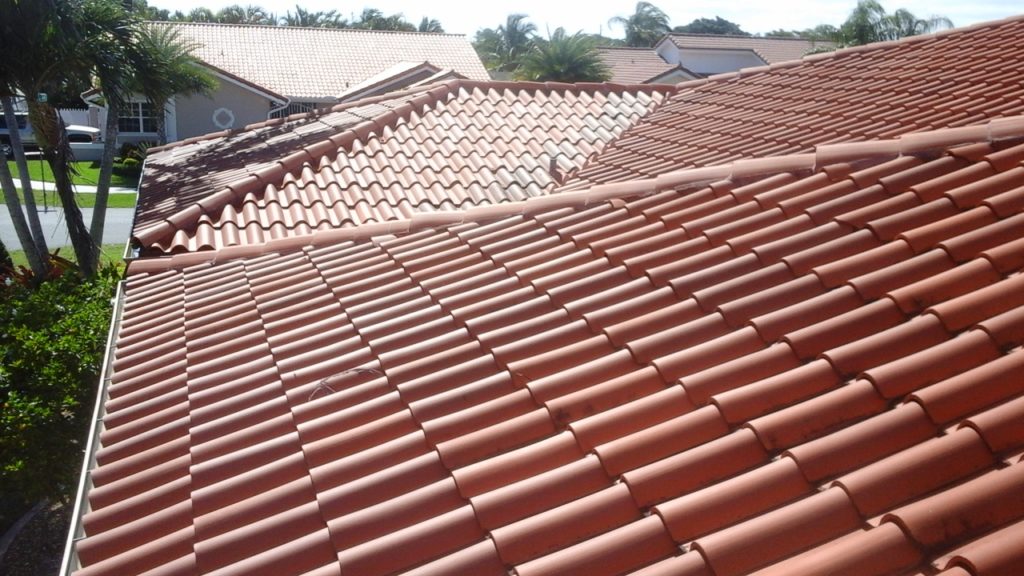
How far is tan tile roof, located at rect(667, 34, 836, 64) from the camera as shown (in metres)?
54.9

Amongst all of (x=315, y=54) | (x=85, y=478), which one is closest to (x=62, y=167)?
(x=85, y=478)

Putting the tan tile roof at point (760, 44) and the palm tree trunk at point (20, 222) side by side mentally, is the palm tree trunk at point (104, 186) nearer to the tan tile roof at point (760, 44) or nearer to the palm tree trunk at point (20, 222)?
the palm tree trunk at point (20, 222)

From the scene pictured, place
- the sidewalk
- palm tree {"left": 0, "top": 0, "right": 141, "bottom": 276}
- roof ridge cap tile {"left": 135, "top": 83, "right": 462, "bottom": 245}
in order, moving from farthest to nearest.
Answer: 1. the sidewalk
2. palm tree {"left": 0, "top": 0, "right": 141, "bottom": 276}
3. roof ridge cap tile {"left": 135, "top": 83, "right": 462, "bottom": 245}

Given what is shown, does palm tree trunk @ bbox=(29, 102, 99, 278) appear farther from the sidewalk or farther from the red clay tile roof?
the sidewalk

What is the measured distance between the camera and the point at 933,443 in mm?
2639

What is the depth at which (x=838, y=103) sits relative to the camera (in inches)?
374

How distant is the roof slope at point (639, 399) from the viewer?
2.63 m

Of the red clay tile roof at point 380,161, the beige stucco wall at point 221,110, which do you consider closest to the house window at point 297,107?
the beige stucco wall at point 221,110

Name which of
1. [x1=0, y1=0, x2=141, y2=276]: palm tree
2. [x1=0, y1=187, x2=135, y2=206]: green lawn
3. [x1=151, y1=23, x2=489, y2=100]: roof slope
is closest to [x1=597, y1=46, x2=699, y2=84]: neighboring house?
[x1=151, y1=23, x2=489, y2=100]: roof slope

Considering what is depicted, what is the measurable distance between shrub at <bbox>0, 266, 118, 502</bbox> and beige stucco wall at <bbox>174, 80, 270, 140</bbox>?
93.4 feet

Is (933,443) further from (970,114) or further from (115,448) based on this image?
(970,114)

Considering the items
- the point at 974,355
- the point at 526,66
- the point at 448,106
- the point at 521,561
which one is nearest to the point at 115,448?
the point at 521,561

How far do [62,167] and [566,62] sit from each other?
17.1 m

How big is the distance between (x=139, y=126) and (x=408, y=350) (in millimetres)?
45332
